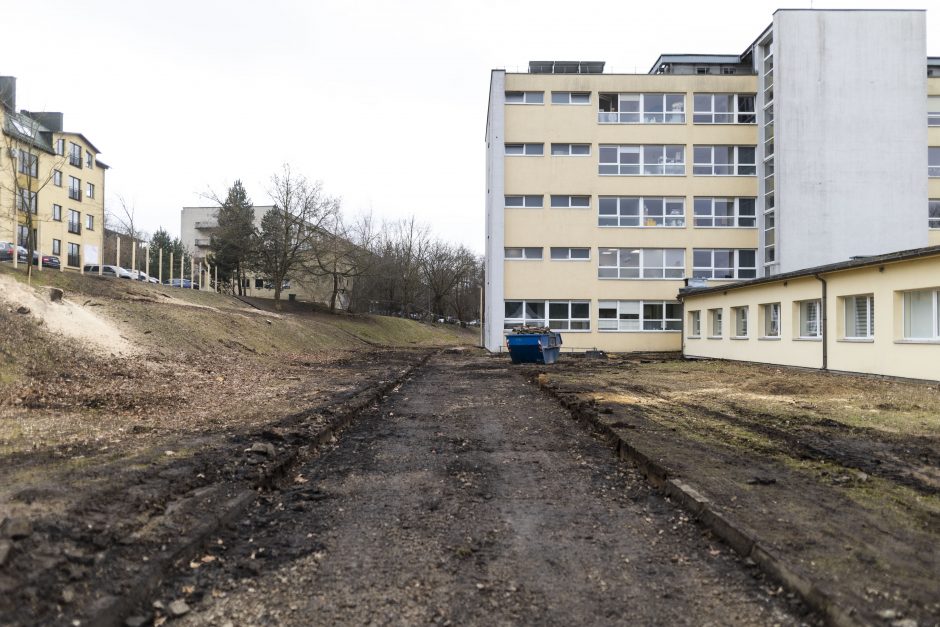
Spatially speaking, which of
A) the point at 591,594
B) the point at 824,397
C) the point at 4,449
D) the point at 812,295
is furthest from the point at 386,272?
the point at 591,594

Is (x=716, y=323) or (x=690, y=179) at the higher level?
(x=690, y=179)

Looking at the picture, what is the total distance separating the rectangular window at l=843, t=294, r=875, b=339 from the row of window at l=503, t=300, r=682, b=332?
1758 centimetres

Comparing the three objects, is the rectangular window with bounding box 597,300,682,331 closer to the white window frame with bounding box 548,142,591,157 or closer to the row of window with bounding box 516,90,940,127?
the white window frame with bounding box 548,142,591,157

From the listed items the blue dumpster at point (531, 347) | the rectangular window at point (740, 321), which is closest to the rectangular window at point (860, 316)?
the rectangular window at point (740, 321)

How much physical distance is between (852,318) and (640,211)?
64.2ft

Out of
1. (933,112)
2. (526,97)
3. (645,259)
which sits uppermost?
(526,97)

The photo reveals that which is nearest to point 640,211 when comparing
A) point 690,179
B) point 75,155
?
point 690,179

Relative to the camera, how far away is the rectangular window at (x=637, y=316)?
37781mm

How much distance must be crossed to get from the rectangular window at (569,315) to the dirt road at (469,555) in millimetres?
29910

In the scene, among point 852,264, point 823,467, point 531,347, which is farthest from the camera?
point 531,347

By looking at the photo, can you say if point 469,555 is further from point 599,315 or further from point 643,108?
point 643,108

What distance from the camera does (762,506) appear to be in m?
5.51

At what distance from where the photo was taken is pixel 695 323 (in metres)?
34.3

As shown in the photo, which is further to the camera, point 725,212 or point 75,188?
point 75,188
